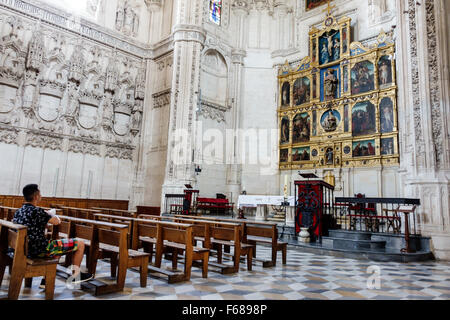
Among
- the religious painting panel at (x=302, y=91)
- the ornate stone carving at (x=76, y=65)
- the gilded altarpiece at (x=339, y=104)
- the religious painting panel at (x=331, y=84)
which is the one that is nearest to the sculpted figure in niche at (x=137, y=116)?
the ornate stone carving at (x=76, y=65)

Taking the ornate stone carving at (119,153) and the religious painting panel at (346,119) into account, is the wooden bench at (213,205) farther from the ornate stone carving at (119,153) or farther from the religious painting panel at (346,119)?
the religious painting panel at (346,119)

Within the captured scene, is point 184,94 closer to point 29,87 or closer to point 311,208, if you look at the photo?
point 29,87

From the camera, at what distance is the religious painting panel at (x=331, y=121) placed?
15.4 meters

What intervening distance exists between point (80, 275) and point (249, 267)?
272 centimetres

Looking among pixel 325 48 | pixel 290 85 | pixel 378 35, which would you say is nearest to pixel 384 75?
pixel 378 35

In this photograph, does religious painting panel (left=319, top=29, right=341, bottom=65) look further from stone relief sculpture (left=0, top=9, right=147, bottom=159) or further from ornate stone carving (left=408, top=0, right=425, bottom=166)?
stone relief sculpture (left=0, top=9, right=147, bottom=159)

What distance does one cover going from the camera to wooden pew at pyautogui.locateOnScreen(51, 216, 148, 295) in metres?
3.81

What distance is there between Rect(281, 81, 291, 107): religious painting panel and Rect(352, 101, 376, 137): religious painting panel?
13.0ft

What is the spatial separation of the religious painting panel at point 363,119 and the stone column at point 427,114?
4631mm

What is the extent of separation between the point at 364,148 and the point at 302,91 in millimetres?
4820

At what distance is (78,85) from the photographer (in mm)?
15219
